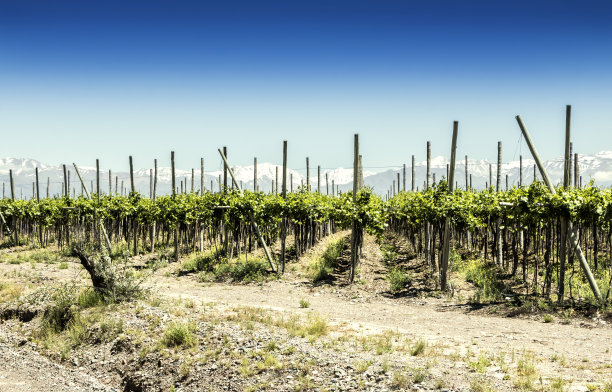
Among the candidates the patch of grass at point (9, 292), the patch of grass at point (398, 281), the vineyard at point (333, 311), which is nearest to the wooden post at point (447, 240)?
the vineyard at point (333, 311)

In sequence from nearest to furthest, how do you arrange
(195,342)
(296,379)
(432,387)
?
(432,387), (296,379), (195,342)

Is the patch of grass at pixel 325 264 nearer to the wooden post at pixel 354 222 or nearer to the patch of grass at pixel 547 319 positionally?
the wooden post at pixel 354 222

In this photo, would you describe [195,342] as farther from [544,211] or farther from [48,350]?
[544,211]

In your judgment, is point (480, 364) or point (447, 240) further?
point (447, 240)

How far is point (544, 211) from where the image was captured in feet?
41.8

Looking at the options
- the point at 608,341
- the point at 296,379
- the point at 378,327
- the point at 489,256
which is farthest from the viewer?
the point at 489,256

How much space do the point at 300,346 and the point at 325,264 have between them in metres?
10.6

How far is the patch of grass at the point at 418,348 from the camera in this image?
8.88m

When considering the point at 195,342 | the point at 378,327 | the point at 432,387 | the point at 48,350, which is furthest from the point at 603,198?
the point at 48,350

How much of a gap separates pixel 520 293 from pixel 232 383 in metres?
10.5

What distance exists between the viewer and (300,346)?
9547 millimetres

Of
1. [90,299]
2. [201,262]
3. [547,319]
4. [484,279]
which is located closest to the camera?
[547,319]

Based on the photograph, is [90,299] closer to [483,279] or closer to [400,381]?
[400,381]

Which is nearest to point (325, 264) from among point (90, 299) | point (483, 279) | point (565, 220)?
point (483, 279)
